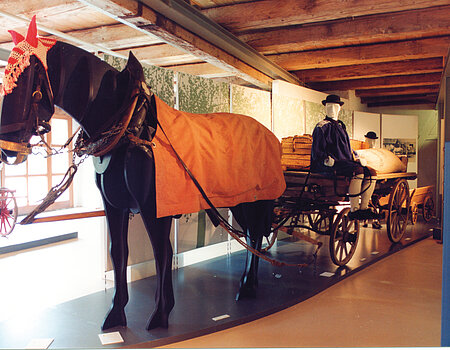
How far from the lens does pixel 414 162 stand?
423 inches

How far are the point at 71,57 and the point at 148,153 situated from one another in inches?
30.6

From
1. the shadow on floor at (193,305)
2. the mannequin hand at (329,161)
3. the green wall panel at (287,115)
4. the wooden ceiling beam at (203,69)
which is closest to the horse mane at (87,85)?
the shadow on floor at (193,305)

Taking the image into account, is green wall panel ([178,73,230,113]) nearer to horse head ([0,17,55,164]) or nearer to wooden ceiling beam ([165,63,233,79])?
wooden ceiling beam ([165,63,233,79])

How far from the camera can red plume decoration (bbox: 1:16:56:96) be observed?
232 cm

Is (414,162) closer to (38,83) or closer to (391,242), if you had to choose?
(391,242)

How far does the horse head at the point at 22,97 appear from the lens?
231 centimetres

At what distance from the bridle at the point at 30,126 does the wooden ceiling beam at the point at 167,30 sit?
3.74ft

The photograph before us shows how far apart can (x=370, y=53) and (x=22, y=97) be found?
17.7 ft

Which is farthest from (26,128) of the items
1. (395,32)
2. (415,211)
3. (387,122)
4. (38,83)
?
(387,122)

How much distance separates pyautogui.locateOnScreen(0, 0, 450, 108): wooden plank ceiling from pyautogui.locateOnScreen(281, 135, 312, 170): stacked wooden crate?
4.19ft

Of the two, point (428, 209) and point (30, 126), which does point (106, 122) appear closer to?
point (30, 126)

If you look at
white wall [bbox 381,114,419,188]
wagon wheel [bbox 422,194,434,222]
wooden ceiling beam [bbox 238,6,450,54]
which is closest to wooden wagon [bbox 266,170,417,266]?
wooden ceiling beam [bbox 238,6,450,54]

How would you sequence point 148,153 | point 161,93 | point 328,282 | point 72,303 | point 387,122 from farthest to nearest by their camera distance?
point 387,122 < point 161,93 < point 328,282 < point 72,303 < point 148,153

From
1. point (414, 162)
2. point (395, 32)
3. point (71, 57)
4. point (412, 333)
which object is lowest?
point (412, 333)
